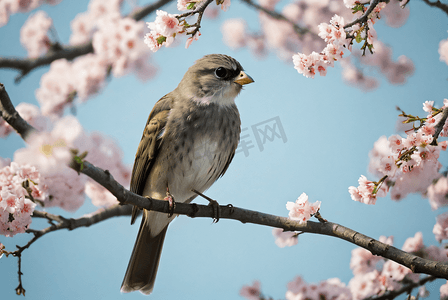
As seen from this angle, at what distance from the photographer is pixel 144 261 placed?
74.5 inches

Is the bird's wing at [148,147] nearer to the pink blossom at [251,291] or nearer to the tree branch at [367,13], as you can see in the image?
the tree branch at [367,13]

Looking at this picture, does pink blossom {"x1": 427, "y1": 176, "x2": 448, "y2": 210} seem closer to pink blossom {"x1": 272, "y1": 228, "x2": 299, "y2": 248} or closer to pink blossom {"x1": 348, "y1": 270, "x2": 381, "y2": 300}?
pink blossom {"x1": 348, "y1": 270, "x2": 381, "y2": 300}

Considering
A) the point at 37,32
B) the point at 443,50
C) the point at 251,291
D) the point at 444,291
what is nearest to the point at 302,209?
the point at 444,291

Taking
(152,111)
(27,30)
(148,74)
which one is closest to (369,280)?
(152,111)

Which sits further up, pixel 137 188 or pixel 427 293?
pixel 137 188

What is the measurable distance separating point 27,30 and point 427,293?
3165 millimetres

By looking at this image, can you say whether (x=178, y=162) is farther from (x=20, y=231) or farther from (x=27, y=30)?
(x=27, y=30)

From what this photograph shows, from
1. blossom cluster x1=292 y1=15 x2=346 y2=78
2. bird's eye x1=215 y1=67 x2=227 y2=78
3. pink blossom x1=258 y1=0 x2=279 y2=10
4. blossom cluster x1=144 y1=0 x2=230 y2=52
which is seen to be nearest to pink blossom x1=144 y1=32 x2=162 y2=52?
blossom cluster x1=144 y1=0 x2=230 y2=52

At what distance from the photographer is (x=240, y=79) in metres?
1.76

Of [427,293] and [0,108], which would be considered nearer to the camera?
[0,108]

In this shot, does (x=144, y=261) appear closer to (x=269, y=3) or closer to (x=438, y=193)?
(x=438, y=193)

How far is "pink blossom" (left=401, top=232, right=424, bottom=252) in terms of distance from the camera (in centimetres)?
221

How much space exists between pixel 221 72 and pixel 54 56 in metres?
1.27

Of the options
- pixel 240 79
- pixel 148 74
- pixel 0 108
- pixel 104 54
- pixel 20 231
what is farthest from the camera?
pixel 148 74
